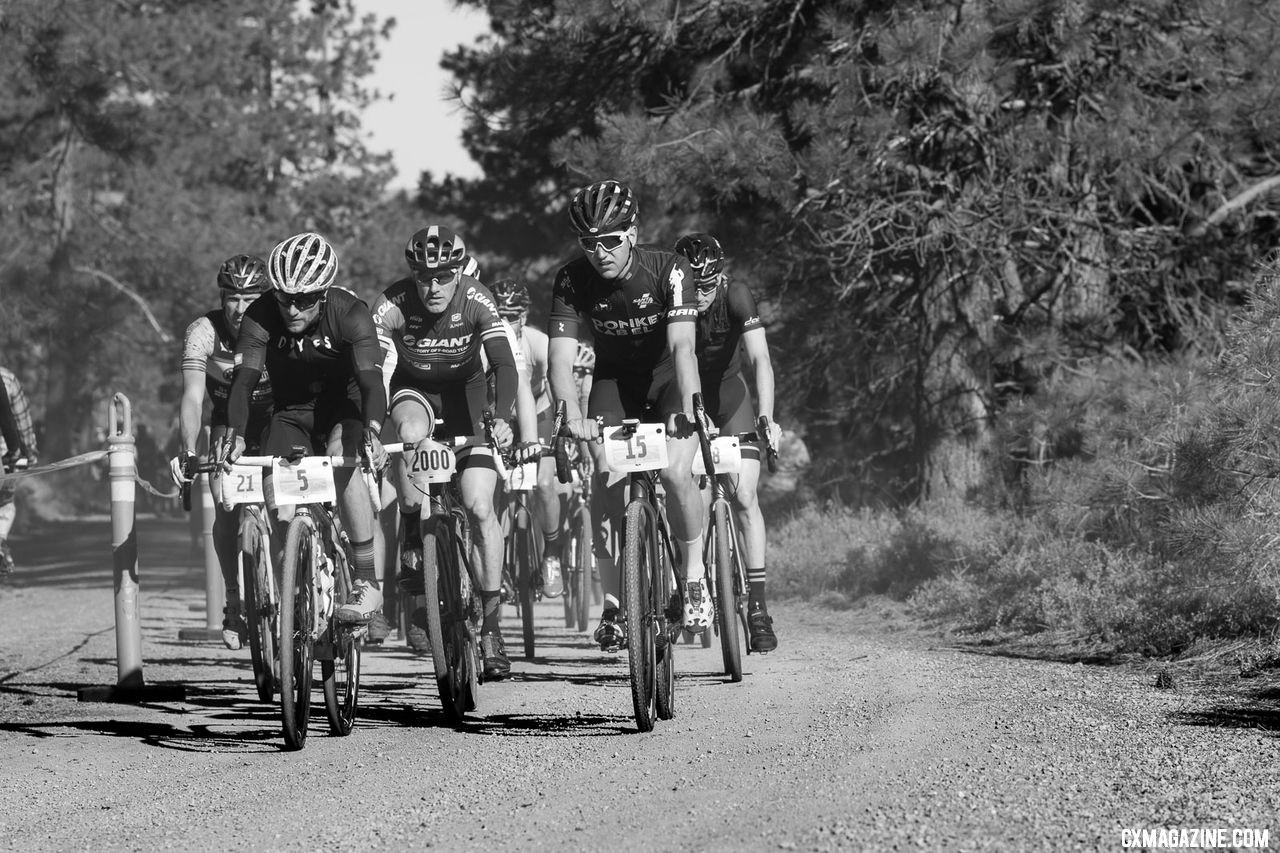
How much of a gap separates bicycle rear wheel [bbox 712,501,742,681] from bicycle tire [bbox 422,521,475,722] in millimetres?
1372

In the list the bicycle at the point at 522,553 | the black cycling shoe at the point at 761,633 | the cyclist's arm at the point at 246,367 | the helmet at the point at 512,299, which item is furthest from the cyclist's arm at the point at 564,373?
the helmet at the point at 512,299

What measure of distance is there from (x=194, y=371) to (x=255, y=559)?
4.60 feet

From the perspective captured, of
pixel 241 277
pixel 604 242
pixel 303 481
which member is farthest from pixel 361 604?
pixel 241 277

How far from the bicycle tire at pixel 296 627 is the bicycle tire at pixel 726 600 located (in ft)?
7.11

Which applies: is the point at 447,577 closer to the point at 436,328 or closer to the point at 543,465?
the point at 436,328

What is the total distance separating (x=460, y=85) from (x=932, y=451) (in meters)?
7.09

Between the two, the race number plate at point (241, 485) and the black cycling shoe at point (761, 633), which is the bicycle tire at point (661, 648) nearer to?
the black cycling shoe at point (761, 633)

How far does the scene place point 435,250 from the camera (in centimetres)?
812

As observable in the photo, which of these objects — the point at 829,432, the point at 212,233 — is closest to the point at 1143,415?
the point at 829,432

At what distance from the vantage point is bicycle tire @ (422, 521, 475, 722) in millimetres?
7457

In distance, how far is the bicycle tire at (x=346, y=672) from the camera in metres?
7.23

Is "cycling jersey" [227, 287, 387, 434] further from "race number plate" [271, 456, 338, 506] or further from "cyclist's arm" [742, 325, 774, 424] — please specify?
"cyclist's arm" [742, 325, 774, 424]

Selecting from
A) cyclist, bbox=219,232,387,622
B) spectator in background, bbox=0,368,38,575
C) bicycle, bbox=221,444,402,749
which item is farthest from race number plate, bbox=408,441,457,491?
spectator in background, bbox=0,368,38,575

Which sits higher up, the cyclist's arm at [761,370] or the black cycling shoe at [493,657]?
the cyclist's arm at [761,370]
